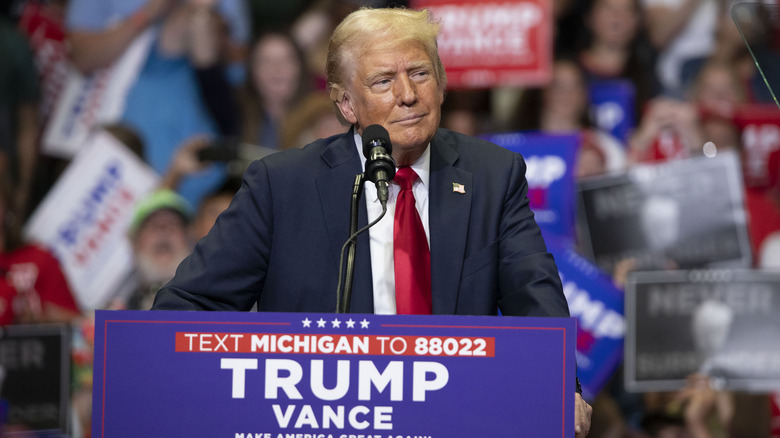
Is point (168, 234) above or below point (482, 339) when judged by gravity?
above

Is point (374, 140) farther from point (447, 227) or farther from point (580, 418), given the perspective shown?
point (580, 418)

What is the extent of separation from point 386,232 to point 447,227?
147 mm

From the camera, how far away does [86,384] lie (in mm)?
5262

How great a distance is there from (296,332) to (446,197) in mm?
656

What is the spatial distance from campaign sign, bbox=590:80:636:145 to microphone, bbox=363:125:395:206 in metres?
3.31

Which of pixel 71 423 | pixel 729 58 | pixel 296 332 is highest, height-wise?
pixel 729 58

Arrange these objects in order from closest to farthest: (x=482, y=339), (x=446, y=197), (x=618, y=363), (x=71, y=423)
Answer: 1. (x=482, y=339)
2. (x=446, y=197)
3. (x=618, y=363)
4. (x=71, y=423)

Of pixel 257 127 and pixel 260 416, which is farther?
pixel 257 127

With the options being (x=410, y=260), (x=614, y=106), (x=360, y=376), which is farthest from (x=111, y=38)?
(x=360, y=376)

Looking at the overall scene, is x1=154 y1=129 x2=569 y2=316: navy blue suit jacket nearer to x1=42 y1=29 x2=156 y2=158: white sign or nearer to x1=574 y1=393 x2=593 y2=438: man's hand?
x1=574 y1=393 x2=593 y2=438: man's hand

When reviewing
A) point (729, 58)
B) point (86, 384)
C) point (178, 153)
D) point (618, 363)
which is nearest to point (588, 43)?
point (729, 58)

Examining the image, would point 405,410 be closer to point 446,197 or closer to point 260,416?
point 260,416

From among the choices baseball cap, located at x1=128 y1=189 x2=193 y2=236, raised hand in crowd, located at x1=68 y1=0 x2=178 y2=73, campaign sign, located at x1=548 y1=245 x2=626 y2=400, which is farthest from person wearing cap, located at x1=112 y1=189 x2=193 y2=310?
campaign sign, located at x1=548 y1=245 x2=626 y2=400

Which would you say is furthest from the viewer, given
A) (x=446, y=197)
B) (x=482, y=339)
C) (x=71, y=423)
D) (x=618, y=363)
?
(x=71, y=423)
